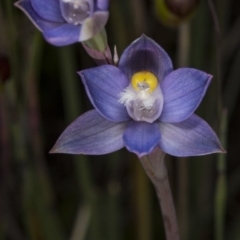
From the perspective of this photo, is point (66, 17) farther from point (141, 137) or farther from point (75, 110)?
point (75, 110)

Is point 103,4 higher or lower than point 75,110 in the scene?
higher

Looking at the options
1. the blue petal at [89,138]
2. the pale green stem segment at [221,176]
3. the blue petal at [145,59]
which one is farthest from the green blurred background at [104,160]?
the blue petal at [89,138]

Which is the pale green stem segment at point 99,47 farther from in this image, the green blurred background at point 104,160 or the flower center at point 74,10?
the green blurred background at point 104,160

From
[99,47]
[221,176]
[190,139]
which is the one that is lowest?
[221,176]

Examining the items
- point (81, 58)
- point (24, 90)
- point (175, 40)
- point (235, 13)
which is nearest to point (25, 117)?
point (24, 90)

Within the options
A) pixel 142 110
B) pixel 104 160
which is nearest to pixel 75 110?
pixel 104 160

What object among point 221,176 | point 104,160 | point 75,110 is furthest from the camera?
point 104,160
